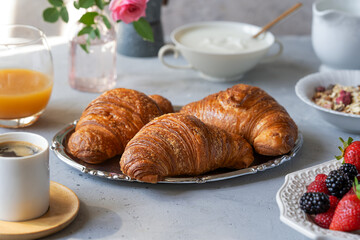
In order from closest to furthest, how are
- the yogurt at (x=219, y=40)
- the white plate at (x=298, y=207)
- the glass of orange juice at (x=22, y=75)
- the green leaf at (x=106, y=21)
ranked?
the white plate at (x=298, y=207)
the glass of orange juice at (x=22, y=75)
the green leaf at (x=106, y=21)
the yogurt at (x=219, y=40)

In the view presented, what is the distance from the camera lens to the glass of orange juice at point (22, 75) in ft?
4.35

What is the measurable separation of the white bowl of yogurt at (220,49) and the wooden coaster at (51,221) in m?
0.77

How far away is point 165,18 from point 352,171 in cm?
203

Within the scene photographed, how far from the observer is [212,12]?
9.46 feet

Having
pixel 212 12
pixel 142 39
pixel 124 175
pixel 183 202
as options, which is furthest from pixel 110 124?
pixel 212 12

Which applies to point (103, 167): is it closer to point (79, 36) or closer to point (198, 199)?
point (198, 199)

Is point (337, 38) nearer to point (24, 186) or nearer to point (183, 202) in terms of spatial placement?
point (183, 202)

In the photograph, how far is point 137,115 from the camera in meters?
1.22

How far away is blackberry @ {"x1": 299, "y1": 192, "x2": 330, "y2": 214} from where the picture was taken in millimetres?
938

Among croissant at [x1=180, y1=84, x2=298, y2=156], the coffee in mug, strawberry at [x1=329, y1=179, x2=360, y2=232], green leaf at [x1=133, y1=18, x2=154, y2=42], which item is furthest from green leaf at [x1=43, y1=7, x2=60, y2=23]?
strawberry at [x1=329, y1=179, x2=360, y2=232]

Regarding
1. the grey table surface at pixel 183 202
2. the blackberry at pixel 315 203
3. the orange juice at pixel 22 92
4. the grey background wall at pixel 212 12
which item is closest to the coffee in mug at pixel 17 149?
the grey table surface at pixel 183 202

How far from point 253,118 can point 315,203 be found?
0.35m

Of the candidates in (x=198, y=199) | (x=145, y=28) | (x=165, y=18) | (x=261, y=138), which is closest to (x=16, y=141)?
(x=198, y=199)

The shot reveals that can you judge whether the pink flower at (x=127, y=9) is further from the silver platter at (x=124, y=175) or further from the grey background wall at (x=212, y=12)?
the grey background wall at (x=212, y=12)
